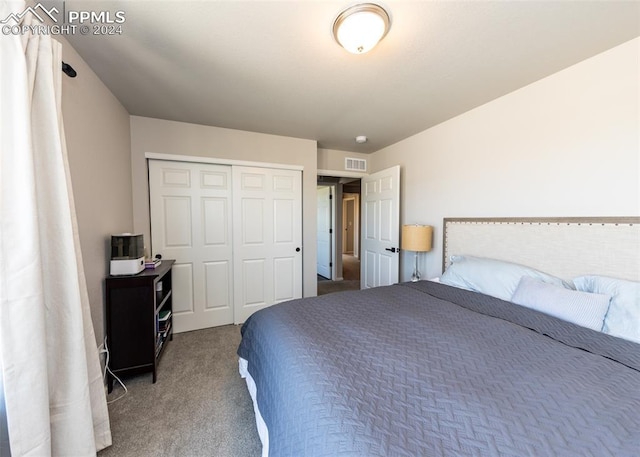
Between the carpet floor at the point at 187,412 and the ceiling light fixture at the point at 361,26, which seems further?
the carpet floor at the point at 187,412

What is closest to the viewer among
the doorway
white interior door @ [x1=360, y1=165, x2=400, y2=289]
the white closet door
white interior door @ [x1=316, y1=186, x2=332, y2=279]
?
the white closet door

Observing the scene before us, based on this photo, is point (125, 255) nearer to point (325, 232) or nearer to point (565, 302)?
point (565, 302)

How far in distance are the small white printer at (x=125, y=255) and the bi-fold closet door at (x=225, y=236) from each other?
0.74 metres

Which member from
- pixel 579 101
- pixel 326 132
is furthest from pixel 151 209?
pixel 579 101

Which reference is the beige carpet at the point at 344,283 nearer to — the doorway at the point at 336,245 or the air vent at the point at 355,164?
the doorway at the point at 336,245

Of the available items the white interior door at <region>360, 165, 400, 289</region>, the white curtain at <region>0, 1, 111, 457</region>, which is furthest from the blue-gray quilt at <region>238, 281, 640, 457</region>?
the white interior door at <region>360, 165, 400, 289</region>

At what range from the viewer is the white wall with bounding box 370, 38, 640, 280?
5.00 ft

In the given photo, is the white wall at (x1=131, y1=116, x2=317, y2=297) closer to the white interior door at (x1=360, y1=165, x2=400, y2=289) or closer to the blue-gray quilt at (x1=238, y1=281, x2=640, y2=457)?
A: the white interior door at (x1=360, y1=165, x2=400, y2=289)

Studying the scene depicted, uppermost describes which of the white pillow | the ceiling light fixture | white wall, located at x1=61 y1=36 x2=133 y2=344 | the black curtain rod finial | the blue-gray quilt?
the ceiling light fixture

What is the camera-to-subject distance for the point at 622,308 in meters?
1.30

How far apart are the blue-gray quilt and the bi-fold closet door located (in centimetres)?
160

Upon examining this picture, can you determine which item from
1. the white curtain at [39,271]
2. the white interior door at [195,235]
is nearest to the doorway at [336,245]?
the white interior door at [195,235]

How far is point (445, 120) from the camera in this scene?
8.78 feet

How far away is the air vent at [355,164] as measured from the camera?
383cm
